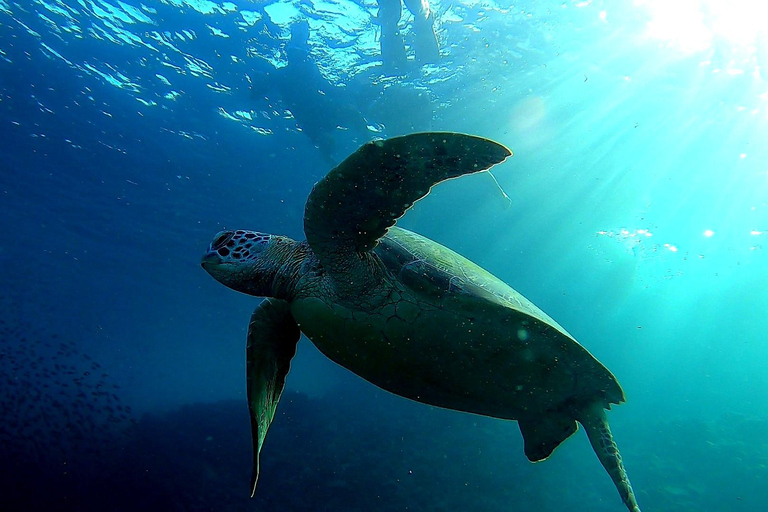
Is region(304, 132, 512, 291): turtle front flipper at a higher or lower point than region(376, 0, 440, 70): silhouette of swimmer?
lower

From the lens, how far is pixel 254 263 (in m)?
2.88

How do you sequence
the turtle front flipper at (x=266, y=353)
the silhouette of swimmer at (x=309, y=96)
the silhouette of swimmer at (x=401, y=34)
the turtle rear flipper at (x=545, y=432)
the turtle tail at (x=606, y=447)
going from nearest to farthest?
the turtle tail at (x=606, y=447), the turtle front flipper at (x=266, y=353), the turtle rear flipper at (x=545, y=432), the silhouette of swimmer at (x=401, y=34), the silhouette of swimmer at (x=309, y=96)

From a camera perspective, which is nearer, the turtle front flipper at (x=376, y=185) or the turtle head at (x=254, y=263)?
the turtle front flipper at (x=376, y=185)

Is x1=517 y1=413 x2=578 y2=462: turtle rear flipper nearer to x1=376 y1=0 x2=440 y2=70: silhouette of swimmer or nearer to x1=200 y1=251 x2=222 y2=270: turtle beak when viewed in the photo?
x1=200 y1=251 x2=222 y2=270: turtle beak

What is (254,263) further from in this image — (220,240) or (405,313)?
(405,313)

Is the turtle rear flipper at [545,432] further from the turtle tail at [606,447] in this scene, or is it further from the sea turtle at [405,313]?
the turtle tail at [606,447]

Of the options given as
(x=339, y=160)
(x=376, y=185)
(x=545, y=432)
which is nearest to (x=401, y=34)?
(x=339, y=160)

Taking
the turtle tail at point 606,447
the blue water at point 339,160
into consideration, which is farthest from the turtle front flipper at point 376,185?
the blue water at point 339,160

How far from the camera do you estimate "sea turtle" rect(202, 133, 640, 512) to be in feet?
6.88

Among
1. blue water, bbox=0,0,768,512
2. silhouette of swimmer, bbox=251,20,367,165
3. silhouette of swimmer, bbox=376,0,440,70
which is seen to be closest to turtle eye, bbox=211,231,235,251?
blue water, bbox=0,0,768,512

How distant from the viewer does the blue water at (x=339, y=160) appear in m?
9.96

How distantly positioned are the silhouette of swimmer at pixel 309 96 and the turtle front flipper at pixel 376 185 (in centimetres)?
Answer: 1023

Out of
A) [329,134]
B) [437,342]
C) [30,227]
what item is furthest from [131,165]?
[437,342]

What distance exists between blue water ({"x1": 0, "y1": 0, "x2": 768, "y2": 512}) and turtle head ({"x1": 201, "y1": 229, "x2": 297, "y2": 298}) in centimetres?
738
